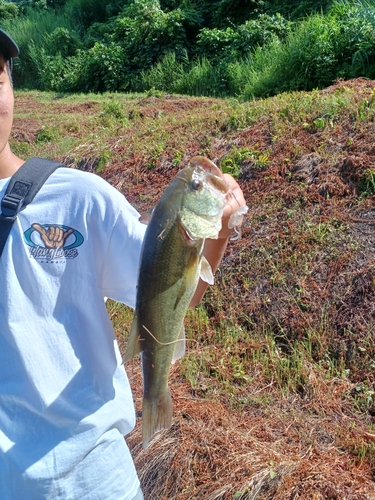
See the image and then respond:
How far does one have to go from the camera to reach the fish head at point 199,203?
149 cm

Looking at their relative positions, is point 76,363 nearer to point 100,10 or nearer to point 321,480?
point 321,480

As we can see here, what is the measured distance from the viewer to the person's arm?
5.25 feet

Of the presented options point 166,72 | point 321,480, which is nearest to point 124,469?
Result: point 321,480

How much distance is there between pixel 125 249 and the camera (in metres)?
1.62

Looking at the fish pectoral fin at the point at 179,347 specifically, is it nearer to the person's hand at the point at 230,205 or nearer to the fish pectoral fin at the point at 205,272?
the fish pectoral fin at the point at 205,272

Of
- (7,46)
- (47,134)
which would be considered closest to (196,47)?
(47,134)

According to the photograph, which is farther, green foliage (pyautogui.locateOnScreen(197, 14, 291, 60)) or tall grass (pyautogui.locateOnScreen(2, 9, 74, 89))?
tall grass (pyautogui.locateOnScreen(2, 9, 74, 89))

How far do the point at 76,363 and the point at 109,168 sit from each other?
6459mm

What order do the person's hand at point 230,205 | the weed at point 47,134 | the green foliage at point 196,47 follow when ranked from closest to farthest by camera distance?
the person's hand at point 230,205 < the green foliage at point 196,47 < the weed at point 47,134

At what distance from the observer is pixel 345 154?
563 centimetres

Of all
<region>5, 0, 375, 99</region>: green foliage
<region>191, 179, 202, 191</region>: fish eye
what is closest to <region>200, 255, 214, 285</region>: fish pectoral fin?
<region>191, 179, 202, 191</region>: fish eye

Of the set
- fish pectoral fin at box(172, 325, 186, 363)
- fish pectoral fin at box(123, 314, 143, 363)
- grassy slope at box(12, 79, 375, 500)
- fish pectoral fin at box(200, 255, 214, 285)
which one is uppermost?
fish pectoral fin at box(200, 255, 214, 285)

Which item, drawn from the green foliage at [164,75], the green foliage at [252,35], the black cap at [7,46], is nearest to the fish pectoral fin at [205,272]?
the black cap at [7,46]

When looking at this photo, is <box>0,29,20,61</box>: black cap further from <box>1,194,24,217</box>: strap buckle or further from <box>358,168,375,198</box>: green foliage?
<box>358,168,375,198</box>: green foliage
